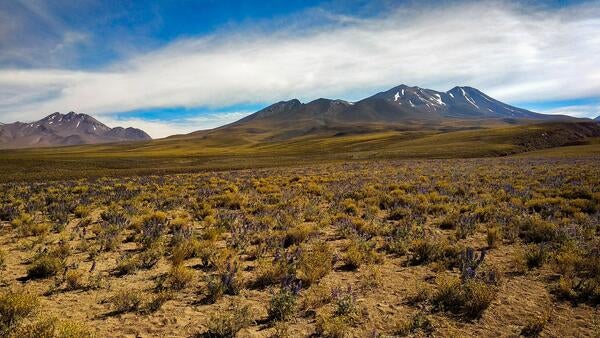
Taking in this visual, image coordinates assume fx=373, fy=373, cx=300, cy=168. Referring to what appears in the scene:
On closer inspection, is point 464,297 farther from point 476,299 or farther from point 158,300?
point 158,300

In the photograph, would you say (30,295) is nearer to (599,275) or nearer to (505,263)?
(505,263)

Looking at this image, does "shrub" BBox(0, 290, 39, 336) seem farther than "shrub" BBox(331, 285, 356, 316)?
No

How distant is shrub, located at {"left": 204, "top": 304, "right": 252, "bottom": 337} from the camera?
227 inches

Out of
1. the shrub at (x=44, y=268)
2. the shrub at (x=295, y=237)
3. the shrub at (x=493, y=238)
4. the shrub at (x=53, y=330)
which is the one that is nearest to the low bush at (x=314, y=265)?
the shrub at (x=295, y=237)

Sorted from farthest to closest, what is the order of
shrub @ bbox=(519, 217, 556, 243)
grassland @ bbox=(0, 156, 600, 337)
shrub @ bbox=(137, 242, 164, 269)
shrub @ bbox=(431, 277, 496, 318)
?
shrub @ bbox=(519, 217, 556, 243) → shrub @ bbox=(137, 242, 164, 269) → shrub @ bbox=(431, 277, 496, 318) → grassland @ bbox=(0, 156, 600, 337)

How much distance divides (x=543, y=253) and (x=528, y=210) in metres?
6.84

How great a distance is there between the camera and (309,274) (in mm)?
7996

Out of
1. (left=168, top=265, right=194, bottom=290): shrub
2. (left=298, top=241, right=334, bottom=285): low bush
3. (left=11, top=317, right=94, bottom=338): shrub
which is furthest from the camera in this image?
(left=298, top=241, right=334, bottom=285): low bush

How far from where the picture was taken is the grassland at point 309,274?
6.07m

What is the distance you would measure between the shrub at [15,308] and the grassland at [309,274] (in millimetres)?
25

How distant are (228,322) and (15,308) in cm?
341

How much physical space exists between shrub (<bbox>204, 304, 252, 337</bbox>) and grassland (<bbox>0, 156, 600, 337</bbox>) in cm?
3

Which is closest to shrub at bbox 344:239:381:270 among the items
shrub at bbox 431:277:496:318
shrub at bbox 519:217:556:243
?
shrub at bbox 431:277:496:318

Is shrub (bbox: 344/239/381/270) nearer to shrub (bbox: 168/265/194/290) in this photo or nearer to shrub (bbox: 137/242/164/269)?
shrub (bbox: 168/265/194/290)
